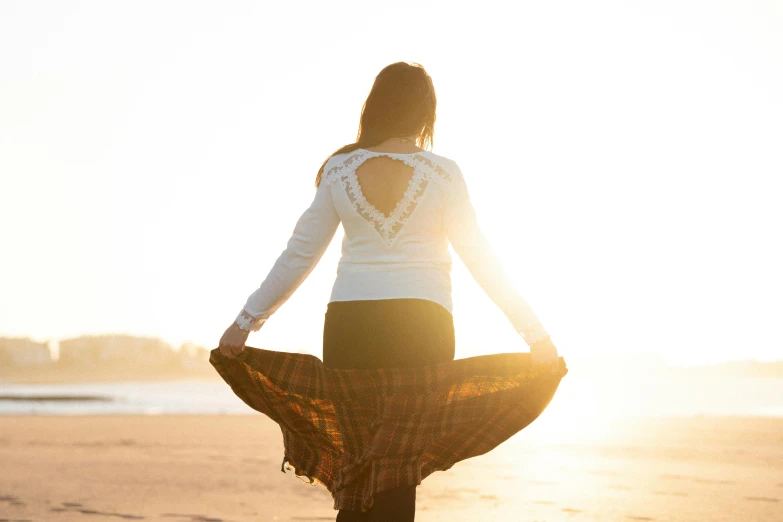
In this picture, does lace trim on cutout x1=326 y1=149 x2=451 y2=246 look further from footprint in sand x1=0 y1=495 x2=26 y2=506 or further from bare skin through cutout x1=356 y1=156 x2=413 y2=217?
footprint in sand x1=0 y1=495 x2=26 y2=506

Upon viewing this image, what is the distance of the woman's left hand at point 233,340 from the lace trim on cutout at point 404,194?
24.7 inches

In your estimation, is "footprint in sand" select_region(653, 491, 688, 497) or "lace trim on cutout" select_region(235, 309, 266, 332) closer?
"lace trim on cutout" select_region(235, 309, 266, 332)

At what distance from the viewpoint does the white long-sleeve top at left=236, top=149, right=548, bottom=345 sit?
3143 mm

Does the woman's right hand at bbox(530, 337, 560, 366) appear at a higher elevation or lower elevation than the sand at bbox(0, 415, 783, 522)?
higher

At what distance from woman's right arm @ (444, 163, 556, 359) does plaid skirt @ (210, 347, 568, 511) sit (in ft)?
0.58

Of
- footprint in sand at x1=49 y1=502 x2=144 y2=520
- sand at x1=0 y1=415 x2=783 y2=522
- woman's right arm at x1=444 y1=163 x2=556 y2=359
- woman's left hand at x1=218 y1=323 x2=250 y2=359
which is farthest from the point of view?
sand at x1=0 y1=415 x2=783 y2=522

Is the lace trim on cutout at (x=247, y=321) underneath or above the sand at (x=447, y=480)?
above

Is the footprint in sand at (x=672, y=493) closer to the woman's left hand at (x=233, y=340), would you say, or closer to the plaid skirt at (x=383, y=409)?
the plaid skirt at (x=383, y=409)

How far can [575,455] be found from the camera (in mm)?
11492

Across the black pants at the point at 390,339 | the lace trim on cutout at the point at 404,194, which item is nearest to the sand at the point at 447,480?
the black pants at the point at 390,339

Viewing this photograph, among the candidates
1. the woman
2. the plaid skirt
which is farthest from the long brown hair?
the plaid skirt

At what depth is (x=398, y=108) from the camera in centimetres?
327

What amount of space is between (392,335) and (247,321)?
56 centimetres

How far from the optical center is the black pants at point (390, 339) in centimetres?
311
